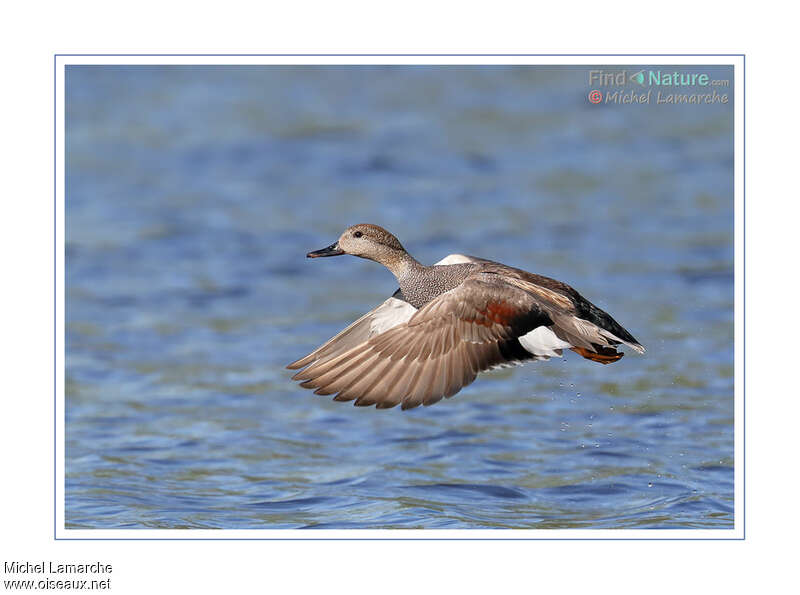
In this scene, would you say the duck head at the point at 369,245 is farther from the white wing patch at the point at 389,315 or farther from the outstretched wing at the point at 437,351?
the outstretched wing at the point at 437,351

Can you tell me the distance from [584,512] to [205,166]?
8100 mm

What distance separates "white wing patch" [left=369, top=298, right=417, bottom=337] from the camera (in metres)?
7.68

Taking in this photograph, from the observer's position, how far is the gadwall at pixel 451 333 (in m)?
6.45

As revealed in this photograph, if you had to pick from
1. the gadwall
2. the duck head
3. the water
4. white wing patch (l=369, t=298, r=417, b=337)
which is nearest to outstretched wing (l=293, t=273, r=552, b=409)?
the gadwall

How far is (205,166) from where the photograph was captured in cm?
1451

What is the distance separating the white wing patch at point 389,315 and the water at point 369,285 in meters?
1.22

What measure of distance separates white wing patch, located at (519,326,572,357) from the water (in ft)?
4.68

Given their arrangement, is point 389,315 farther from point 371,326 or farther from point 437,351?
point 437,351

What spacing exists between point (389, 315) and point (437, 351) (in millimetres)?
A: 1203

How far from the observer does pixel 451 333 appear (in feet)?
21.9

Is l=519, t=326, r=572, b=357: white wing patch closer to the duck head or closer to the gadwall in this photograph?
the gadwall

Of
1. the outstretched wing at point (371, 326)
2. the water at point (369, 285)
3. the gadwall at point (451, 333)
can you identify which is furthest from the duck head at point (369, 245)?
the water at point (369, 285)

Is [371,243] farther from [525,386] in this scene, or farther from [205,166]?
[205,166]
